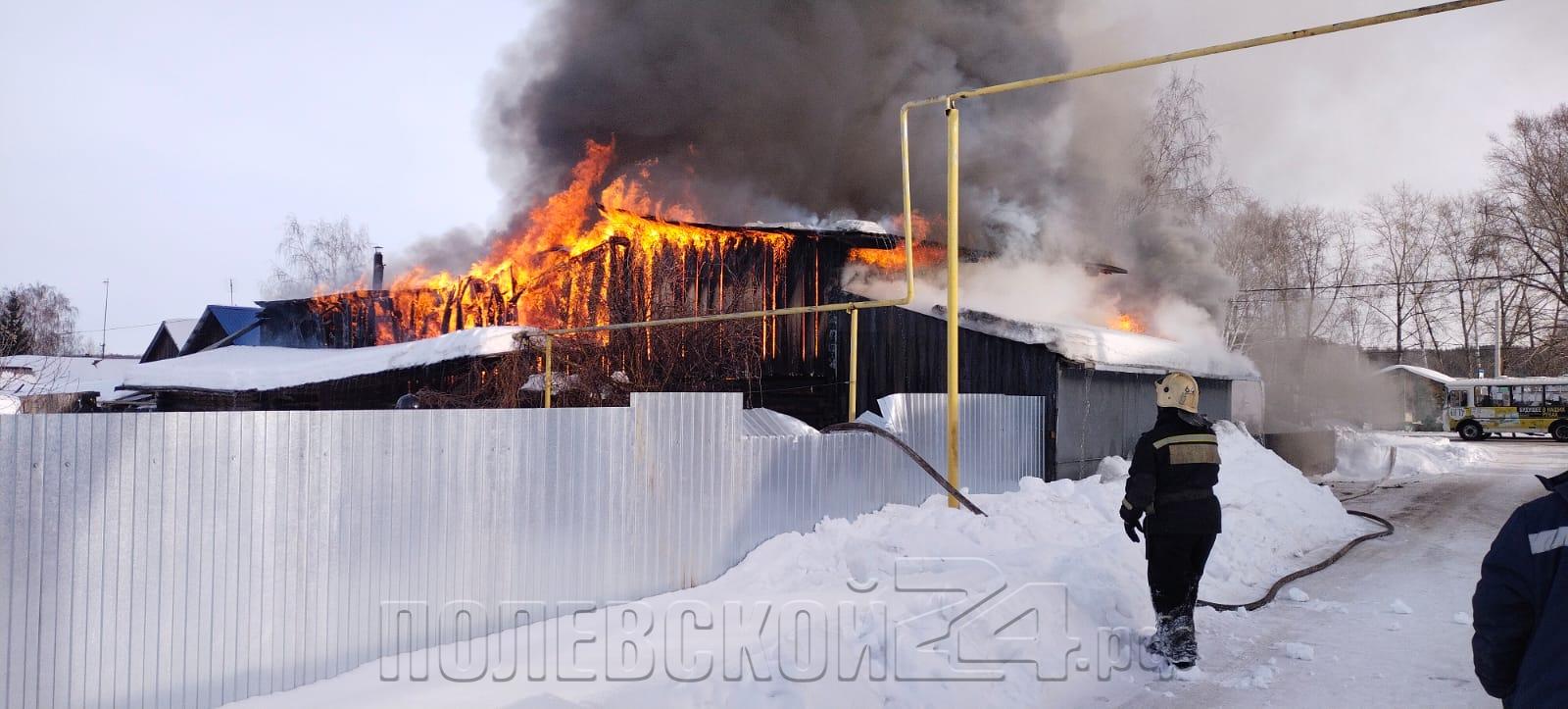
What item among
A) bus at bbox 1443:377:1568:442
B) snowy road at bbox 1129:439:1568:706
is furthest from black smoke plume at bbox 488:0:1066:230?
bus at bbox 1443:377:1568:442

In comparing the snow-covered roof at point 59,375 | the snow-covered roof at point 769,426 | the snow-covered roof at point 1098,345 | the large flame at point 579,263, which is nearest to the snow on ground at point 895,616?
the snow-covered roof at point 769,426

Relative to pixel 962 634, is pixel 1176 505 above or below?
above

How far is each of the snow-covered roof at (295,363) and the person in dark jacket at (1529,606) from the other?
13695 mm

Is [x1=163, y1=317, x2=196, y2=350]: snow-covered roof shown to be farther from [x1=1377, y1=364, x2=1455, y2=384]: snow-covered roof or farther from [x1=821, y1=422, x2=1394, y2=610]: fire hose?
[x1=1377, y1=364, x2=1455, y2=384]: snow-covered roof

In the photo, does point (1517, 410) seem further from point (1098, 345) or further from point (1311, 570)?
point (1311, 570)

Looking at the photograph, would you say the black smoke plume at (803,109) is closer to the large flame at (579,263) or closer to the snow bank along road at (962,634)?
the large flame at (579,263)

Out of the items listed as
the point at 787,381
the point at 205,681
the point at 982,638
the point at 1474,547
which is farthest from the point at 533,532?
the point at 787,381

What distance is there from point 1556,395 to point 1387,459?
18.7m

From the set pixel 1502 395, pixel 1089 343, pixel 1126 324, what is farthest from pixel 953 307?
pixel 1502 395

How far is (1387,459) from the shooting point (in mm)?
21484

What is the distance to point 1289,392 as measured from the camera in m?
31.6

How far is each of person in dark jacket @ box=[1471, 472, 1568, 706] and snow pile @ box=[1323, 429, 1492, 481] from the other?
63.5ft

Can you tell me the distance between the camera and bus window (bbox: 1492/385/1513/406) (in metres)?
34.3

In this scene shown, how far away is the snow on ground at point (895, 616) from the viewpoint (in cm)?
473
